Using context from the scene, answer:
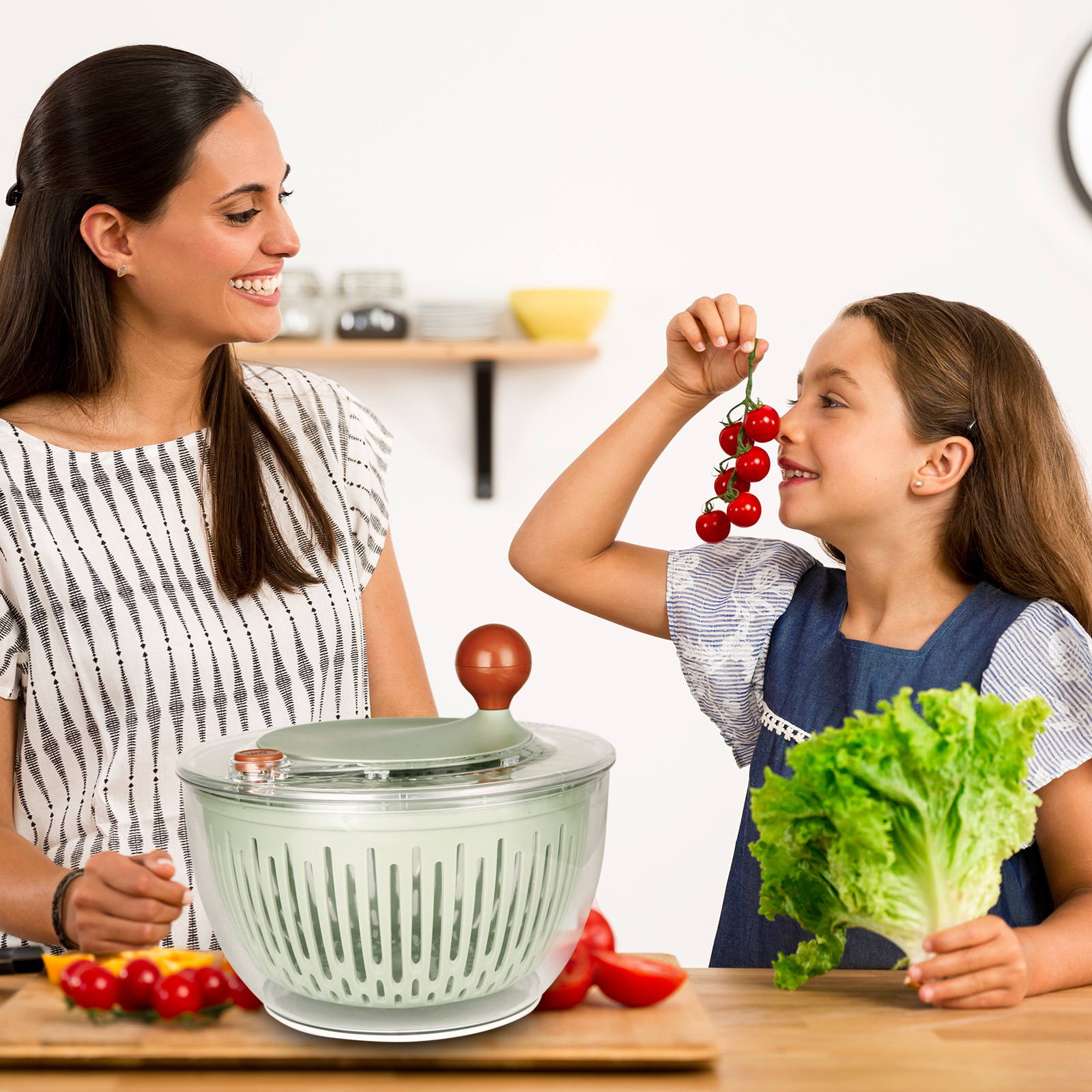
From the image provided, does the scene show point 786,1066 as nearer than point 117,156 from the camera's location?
Yes

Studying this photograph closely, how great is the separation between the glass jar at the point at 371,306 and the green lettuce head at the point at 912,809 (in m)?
1.97

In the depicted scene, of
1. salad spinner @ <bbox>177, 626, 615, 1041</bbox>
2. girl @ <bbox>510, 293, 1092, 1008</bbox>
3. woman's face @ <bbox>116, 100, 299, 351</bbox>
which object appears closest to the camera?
salad spinner @ <bbox>177, 626, 615, 1041</bbox>

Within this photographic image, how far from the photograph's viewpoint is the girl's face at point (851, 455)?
1.19 meters

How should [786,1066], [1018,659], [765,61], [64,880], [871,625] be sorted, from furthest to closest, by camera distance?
1. [765,61]
2. [871,625]
3. [1018,659]
4. [64,880]
5. [786,1066]

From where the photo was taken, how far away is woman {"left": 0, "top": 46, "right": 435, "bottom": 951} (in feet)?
4.04

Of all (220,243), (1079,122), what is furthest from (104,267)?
(1079,122)

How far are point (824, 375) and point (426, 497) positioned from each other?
5.49 ft

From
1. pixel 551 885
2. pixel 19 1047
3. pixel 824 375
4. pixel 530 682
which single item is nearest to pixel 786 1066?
pixel 551 885

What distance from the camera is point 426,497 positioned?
2809 mm

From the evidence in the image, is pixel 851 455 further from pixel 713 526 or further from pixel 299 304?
pixel 299 304

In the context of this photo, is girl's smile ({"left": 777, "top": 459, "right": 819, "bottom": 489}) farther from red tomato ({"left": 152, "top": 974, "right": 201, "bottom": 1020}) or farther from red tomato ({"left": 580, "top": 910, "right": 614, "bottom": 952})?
red tomato ({"left": 152, "top": 974, "right": 201, "bottom": 1020})

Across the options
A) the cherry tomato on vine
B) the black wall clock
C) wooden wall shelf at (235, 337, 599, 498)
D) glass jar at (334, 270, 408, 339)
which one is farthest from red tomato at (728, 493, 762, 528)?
the black wall clock

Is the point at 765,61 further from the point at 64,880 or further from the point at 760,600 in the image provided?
the point at 64,880

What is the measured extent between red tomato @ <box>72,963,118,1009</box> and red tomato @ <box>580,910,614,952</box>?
0.32 meters
